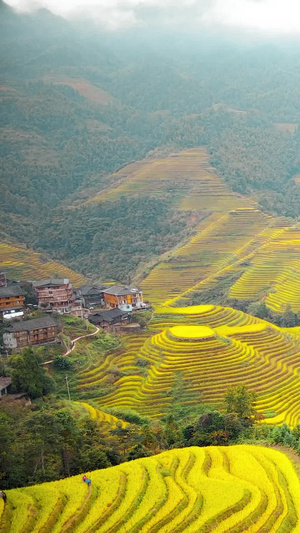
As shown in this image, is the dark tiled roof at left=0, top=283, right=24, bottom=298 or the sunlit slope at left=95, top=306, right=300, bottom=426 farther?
the dark tiled roof at left=0, top=283, right=24, bottom=298

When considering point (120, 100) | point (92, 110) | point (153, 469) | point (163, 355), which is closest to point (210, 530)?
point (153, 469)

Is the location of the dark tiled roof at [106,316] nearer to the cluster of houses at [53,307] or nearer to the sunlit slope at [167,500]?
the cluster of houses at [53,307]

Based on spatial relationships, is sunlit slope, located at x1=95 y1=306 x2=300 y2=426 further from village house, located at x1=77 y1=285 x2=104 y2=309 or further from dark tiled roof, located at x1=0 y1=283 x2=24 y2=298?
dark tiled roof, located at x1=0 y1=283 x2=24 y2=298

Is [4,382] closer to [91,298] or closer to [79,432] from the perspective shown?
[79,432]

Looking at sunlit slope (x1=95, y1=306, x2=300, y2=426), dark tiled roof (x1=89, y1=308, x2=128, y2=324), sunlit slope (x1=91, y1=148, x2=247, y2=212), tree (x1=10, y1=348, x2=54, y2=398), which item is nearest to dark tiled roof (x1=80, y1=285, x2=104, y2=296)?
dark tiled roof (x1=89, y1=308, x2=128, y2=324)

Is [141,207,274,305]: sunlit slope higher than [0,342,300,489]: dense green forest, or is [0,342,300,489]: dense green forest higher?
[0,342,300,489]: dense green forest

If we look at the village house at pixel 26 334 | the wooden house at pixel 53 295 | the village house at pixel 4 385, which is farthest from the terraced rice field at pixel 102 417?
the wooden house at pixel 53 295

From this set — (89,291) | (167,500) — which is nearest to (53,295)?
(89,291)

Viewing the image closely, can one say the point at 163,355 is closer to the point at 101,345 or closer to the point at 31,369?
the point at 101,345
